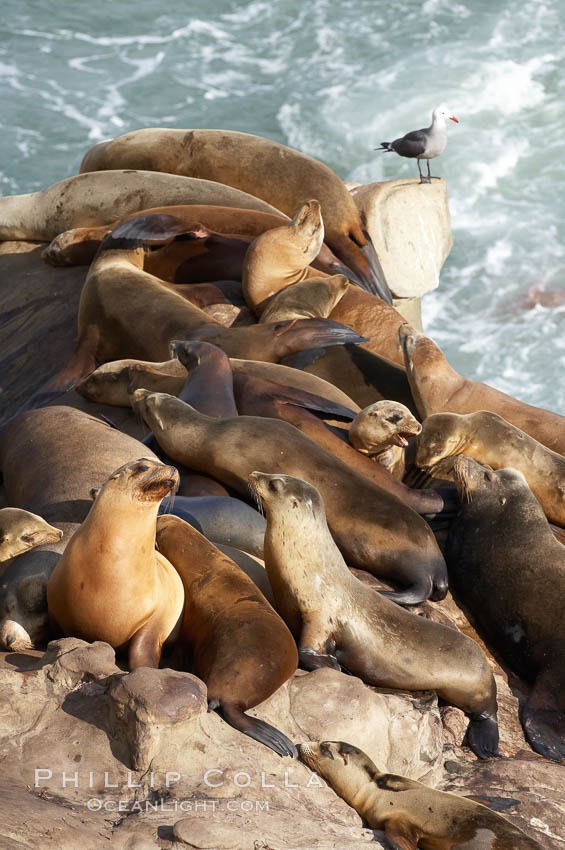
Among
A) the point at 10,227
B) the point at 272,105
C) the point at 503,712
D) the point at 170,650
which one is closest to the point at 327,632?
Result: the point at 170,650

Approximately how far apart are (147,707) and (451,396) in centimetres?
360

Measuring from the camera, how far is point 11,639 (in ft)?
11.8

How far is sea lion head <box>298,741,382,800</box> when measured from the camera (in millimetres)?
3205

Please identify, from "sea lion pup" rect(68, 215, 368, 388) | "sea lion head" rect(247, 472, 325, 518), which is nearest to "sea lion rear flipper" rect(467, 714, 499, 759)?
"sea lion head" rect(247, 472, 325, 518)

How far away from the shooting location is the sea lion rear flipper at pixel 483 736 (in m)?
3.81

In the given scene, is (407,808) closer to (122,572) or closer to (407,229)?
(122,572)

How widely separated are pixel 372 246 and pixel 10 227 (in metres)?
2.99

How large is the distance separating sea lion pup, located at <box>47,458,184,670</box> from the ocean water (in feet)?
36.7

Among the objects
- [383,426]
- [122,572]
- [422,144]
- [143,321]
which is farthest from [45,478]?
[422,144]

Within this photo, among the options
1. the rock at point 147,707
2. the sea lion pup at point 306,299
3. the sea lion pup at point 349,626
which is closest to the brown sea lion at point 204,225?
the sea lion pup at point 306,299

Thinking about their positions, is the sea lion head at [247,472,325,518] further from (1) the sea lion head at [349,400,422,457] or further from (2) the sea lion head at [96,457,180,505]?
(1) the sea lion head at [349,400,422,457]

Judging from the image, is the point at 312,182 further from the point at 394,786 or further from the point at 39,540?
the point at 394,786

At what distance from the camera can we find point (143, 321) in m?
6.43

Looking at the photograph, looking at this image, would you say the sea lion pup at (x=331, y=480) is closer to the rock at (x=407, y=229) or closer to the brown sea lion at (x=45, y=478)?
the brown sea lion at (x=45, y=478)
